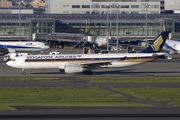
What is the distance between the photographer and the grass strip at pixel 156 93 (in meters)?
26.0

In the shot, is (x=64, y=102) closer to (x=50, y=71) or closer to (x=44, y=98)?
(x=44, y=98)

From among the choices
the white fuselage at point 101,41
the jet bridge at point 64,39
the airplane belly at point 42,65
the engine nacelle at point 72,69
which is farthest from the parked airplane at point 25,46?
the engine nacelle at point 72,69

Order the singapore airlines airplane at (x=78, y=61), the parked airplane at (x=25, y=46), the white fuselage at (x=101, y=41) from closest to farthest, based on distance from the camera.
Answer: the singapore airlines airplane at (x=78, y=61)
the parked airplane at (x=25, y=46)
the white fuselage at (x=101, y=41)

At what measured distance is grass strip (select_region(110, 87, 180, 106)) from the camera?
1022 inches

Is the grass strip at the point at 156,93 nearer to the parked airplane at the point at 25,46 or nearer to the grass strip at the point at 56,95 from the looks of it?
the grass strip at the point at 56,95

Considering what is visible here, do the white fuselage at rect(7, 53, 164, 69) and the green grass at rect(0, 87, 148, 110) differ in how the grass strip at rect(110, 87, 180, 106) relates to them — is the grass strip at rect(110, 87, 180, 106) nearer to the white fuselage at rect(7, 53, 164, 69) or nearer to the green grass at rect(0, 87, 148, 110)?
the green grass at rect(0, 87, 148, 110)

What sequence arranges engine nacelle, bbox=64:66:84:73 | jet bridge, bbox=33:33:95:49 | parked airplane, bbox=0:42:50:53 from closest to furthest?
engine nacelle, bbox=64:66:84:73
parked airplane, bbox=0:42:50:53
jet bridge, bbox=33:33:95:49

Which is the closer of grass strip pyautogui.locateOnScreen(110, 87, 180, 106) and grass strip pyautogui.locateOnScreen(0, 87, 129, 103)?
grass strip pyautogui.locateOnScreen(0, 87, 129, 103)

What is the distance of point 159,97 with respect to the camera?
26.9m

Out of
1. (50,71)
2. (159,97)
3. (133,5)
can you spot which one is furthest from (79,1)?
(159,97)

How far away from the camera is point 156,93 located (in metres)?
28.9

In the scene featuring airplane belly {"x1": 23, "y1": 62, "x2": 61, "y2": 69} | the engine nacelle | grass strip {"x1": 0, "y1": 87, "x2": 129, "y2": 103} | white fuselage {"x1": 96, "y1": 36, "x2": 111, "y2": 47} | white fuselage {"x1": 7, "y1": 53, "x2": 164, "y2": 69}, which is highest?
white fuselage {"x1": 96, "y1": 36, "x2": 111, "y2": 47}

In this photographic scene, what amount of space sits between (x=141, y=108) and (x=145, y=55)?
25.6 m

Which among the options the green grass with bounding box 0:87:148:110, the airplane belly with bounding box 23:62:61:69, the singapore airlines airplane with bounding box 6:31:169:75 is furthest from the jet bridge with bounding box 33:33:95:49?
the green grass with bounding box 0:87:148:110
